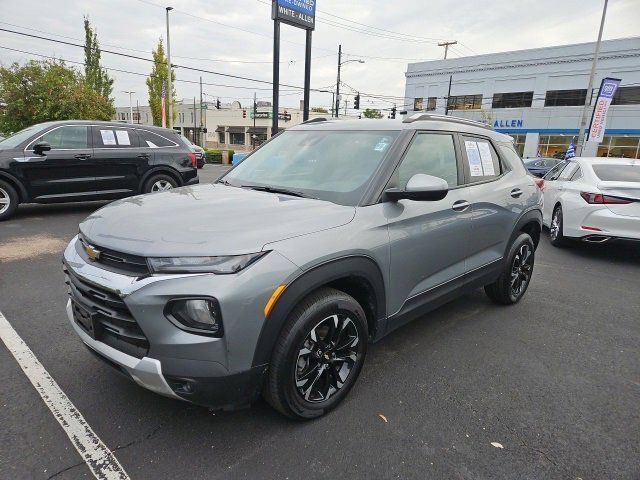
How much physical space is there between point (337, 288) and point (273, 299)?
0.64 m

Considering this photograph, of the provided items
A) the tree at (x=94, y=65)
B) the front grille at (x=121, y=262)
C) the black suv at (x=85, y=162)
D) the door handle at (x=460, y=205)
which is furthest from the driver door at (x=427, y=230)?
the tree at (x=94, y=65)

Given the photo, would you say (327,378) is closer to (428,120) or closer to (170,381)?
(170,381)

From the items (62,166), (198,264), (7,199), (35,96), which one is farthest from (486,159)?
(35,96)

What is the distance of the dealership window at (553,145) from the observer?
3431cm

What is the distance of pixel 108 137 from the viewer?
7.99m

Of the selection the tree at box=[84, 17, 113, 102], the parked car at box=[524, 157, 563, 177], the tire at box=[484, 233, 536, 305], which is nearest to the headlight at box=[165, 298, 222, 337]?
the tire at box=[484, 233, 536, 305]

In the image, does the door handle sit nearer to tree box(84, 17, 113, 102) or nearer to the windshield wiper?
the windshield wiper

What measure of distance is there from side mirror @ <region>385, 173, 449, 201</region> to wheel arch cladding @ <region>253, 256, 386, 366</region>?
48cm

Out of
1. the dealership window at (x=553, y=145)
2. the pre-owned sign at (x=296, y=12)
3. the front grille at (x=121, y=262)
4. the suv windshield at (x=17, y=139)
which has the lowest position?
the front grille at (x=121, y=262)

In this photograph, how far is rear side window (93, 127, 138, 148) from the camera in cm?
788

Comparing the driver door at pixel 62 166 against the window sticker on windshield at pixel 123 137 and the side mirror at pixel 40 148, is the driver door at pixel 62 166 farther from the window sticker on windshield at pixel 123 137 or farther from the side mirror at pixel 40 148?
the window sticker on windshield at pixel 123 137

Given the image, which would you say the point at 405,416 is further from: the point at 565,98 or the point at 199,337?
the point at 565,98

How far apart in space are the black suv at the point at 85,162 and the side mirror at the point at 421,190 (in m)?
6.41

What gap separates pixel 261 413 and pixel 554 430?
1756mm
